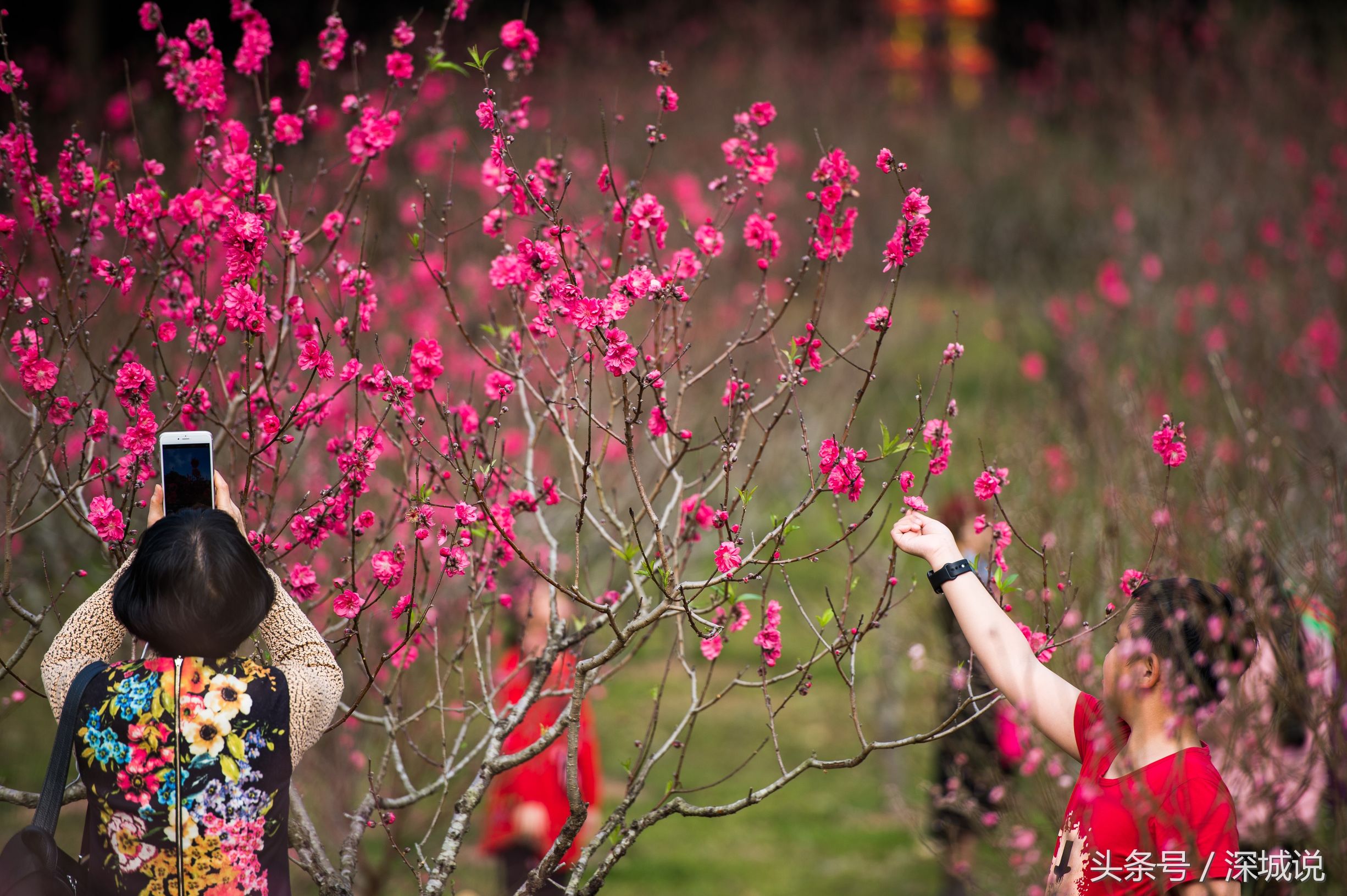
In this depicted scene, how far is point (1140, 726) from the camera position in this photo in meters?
2.16

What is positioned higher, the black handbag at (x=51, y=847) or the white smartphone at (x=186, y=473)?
the white smartphone at (x=186, y=473)

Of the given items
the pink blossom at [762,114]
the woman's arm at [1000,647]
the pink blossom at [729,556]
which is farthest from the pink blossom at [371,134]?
the woman's arm at [1000,647]

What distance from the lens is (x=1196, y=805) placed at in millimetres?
2018

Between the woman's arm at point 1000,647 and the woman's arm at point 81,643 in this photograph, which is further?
the woman's arm at point 1000,647

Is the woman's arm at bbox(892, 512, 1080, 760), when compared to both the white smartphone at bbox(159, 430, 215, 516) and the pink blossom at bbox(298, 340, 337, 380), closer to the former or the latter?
the pink blossom at bbox(298, 340, 337, 380)

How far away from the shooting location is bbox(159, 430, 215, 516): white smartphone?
83.4 inches

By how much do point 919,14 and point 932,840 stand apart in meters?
16.3

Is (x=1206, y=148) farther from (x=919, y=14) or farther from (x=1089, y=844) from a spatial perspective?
(x=1089, y=844)

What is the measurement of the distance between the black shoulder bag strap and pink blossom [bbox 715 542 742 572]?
3.69 ft

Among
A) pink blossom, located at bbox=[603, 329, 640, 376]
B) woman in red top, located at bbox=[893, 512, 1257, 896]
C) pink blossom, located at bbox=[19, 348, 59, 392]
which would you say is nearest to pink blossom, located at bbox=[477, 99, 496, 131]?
pink blossom, located at bbox=[603, 329, 640, 376]

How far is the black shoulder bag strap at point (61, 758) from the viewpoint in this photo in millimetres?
1919

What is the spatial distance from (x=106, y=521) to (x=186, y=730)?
652mm

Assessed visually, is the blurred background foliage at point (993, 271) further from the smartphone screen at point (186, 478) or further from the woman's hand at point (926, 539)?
the smartphone screen at point (186, 478)

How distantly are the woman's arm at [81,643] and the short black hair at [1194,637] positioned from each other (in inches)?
71.8
